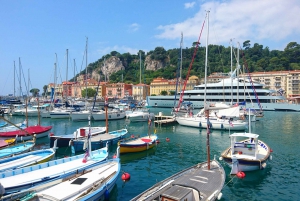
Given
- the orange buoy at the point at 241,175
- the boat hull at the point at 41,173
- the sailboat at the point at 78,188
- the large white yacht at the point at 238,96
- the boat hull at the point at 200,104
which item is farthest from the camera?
the large white yacht at the point at 238,96

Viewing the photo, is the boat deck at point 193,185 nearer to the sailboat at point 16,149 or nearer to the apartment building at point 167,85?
the sailboat at point 16,149

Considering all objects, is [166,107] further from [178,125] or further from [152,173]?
[152,173]

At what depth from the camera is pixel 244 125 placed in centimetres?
3534

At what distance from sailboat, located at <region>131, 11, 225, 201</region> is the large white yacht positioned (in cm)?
5464

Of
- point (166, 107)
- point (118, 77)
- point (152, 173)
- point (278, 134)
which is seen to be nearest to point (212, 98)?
point (166, 107)

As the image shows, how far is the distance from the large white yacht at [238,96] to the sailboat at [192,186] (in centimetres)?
5464

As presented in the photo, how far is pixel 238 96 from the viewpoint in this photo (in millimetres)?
65375

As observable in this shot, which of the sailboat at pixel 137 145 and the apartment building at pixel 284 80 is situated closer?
the sailboat at pixel 137 145

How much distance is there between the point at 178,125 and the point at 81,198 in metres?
32.6

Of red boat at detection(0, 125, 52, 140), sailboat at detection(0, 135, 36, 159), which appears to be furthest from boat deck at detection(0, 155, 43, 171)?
red boat at detection(0, 125, 52, 140)

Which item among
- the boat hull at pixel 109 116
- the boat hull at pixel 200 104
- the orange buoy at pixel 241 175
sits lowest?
the orange buoy at pixel 241 175

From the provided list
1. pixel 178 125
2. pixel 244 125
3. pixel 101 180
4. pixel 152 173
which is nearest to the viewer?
pixel 101 180

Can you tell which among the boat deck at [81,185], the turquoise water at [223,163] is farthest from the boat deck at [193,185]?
the boat deck at [81,185]

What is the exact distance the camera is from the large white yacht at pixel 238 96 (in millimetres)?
73875
